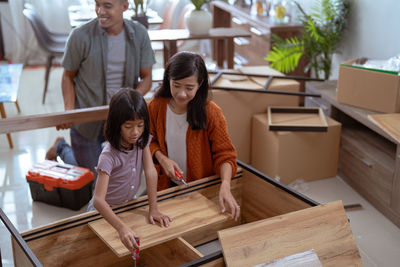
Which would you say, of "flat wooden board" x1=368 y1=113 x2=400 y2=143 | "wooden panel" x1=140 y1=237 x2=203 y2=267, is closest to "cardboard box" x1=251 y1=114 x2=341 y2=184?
"flat wooden board" x1=368 y1=113 x2=400 y2=143

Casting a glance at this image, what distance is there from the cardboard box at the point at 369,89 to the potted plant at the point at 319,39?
873mm

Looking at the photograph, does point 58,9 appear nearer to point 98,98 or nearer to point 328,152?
point 98,98

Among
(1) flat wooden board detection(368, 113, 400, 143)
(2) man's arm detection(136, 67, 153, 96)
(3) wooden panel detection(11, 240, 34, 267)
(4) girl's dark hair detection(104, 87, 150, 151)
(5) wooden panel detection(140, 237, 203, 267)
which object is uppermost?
(4) girl's dark hair detection(104, 87, 150, 151)

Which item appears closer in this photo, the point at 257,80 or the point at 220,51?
the point at 257,80

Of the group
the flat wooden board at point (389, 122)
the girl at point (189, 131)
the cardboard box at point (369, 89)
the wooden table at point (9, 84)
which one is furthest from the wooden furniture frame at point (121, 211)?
the wooden table at point (9, 84)

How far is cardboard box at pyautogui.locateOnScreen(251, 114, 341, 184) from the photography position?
3115 mm

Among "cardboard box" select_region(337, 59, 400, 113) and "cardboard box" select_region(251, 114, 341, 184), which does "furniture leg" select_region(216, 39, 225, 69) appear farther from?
"cardboard box" select_region(337, 59, 400, 113)

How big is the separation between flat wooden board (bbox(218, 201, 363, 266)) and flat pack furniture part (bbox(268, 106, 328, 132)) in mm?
1401

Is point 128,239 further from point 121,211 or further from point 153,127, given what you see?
point 153,127

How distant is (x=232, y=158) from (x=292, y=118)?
1.31 meters

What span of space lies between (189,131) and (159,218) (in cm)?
48

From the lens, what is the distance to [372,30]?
3.66 meters

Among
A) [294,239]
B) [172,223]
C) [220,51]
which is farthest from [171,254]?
[220,51]

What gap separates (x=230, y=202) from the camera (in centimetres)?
186
